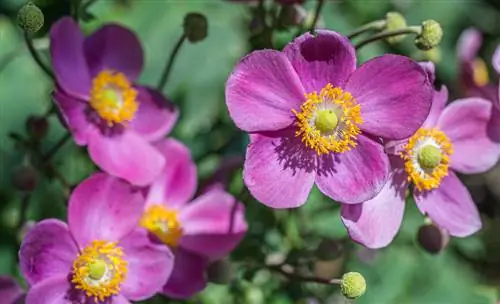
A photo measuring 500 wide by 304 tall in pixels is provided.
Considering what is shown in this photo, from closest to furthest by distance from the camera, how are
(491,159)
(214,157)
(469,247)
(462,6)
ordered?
(491,159)
(214,157)
(469,247)
(462,6)

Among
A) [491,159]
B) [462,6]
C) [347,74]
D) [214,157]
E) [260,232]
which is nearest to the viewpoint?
[347,74]

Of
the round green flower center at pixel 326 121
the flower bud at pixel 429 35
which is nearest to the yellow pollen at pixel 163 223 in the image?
the round green flower center at pixel 326 121

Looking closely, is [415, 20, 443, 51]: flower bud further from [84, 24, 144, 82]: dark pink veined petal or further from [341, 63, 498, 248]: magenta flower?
[84, 24, 144, 82]: dark pink veined petal

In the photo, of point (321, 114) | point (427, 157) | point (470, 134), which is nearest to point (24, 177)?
point (321, 114)

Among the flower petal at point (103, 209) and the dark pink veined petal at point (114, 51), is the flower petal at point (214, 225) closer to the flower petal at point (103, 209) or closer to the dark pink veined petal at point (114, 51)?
the flower petal at point (103, 209)

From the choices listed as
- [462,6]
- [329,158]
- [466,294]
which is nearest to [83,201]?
[329,158]

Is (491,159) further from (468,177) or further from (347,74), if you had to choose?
(468,177)

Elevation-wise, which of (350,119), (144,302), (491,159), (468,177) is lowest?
(468,177)
